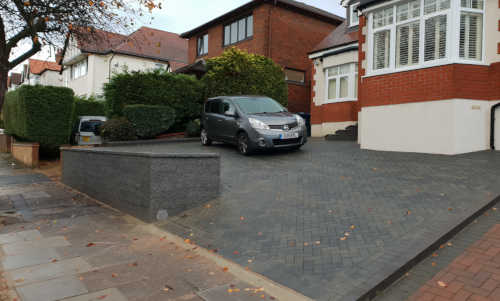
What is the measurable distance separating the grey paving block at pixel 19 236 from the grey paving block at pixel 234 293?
337cm

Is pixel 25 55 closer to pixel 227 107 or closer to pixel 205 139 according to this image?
pixel 227 107

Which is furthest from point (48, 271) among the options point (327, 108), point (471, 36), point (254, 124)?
point (327, 108)

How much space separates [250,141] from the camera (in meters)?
→ 10.8

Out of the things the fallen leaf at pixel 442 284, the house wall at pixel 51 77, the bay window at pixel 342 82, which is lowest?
the fallen leaf at pixel 442 284

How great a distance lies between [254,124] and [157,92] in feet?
24.6

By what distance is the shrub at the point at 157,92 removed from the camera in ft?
53.0

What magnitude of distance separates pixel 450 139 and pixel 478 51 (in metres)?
2.64

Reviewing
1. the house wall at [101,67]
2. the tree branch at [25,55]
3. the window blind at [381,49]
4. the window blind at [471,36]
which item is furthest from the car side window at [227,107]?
the house wall at [101,67]

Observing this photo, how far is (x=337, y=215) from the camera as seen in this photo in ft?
18.0

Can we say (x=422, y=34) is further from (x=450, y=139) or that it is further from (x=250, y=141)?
(x=250, y=141)

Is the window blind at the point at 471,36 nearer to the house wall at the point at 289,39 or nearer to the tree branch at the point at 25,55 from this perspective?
the tree branch at the point at 25,55

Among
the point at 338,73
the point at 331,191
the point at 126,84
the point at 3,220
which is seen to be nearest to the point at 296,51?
the point at 338,73

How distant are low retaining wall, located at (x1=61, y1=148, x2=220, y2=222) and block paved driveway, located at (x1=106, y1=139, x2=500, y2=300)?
292 mm

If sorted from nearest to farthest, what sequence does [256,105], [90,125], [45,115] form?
[256,105] < [45,115] < [90,125]
